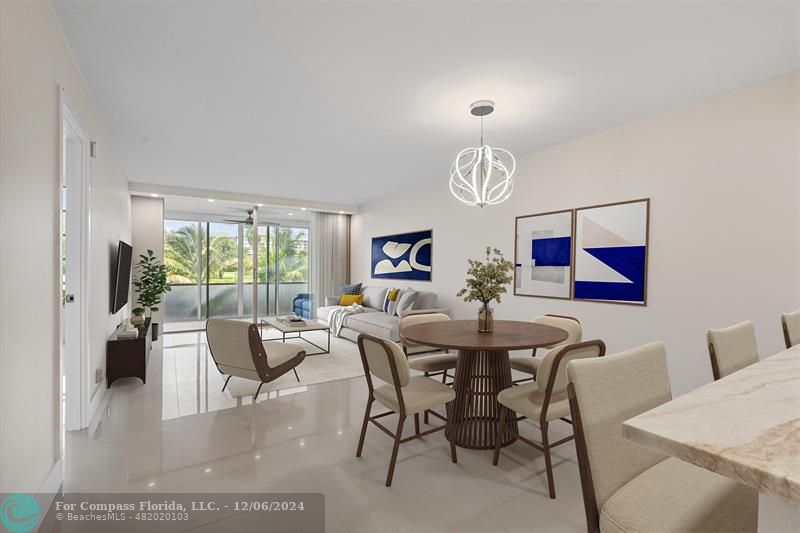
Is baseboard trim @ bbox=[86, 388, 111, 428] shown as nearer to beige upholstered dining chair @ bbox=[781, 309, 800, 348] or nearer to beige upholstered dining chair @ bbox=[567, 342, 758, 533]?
beige upholstered dining chair @ bbox=[567, 342, 758, 533]

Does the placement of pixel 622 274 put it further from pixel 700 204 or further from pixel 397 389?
pixel 397 389

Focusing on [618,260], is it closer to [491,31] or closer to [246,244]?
[491,31]

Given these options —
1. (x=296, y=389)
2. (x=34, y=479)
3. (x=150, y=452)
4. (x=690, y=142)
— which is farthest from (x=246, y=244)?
(x=690, y=142)

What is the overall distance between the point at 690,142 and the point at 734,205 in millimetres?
638

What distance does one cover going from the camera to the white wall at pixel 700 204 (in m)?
2.76

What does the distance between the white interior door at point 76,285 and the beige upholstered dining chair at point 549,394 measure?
3.10 m

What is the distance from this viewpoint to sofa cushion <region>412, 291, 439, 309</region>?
5882mm

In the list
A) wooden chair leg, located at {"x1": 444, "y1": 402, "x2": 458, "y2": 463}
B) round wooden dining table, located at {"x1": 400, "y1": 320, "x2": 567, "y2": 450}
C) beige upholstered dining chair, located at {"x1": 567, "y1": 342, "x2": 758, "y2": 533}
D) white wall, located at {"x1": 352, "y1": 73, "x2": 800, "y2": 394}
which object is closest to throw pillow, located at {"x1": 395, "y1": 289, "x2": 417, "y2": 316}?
white wall, located at {"x1": 352, "y1": 73, "x2": 800, "y2": 394}

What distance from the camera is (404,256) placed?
684 cm

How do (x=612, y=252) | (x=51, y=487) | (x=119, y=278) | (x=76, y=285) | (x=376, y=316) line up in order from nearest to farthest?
1. (x=51, y=487)
2. (x=76, y=285)
3. (x=612, y=252)
4. (x=119, y=278)
5. (x=376, y=316)

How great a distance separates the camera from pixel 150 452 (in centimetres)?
253

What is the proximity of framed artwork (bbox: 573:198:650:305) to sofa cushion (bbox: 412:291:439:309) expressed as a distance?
229cm

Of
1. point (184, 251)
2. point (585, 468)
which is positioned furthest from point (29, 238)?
point (184, 251)

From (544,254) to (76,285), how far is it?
441 centimetres
